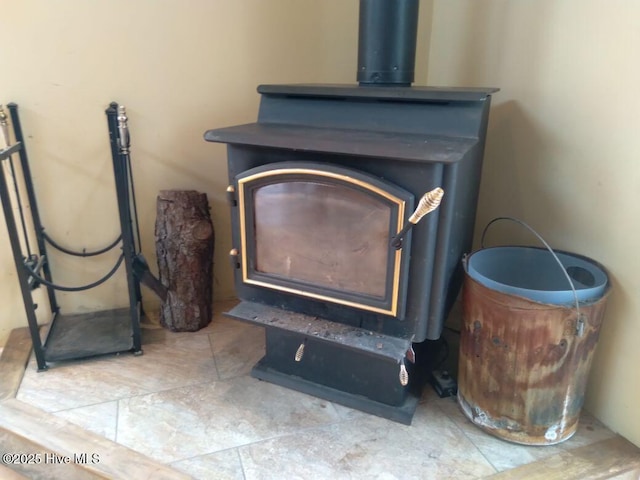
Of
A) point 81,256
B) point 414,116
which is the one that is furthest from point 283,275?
point 81,256

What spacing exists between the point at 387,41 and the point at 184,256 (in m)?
0.99

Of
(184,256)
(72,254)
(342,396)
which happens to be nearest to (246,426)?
(342,396)

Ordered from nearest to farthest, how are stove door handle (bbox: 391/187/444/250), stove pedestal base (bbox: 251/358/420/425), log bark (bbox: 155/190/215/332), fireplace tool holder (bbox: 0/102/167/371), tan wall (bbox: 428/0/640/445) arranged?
stove door handle (bbox: 391/187/444/250)
tan wall (bbox: 428/0/640/445)
stove pedestal base (bbox: 251/358/420/425)
fireplace tool holder (bbox: 0/102/167/371)
log bark (bbox: 155/190/215/332)

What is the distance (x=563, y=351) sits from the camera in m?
1.21

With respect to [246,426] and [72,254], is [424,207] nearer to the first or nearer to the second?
[246,426]

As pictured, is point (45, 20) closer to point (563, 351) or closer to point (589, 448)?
point (563, 351)

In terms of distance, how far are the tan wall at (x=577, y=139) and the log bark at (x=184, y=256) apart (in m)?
1.02

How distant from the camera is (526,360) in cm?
123

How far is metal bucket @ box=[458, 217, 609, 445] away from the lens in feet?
3.90

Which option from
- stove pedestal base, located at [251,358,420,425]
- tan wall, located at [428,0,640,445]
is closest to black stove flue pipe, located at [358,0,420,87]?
tan wall, located at [428,0,640,445]

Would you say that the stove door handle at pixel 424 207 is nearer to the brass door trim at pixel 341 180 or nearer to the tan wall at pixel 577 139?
the brass door trim at pixel 341 180

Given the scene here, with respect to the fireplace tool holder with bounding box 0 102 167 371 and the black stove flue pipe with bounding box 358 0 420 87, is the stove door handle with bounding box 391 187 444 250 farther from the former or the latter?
the fireplace tool holder with bounding box 0 102 167 371

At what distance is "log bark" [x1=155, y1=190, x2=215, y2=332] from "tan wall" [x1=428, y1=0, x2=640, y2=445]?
1024 mm

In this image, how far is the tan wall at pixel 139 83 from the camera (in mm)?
1598
